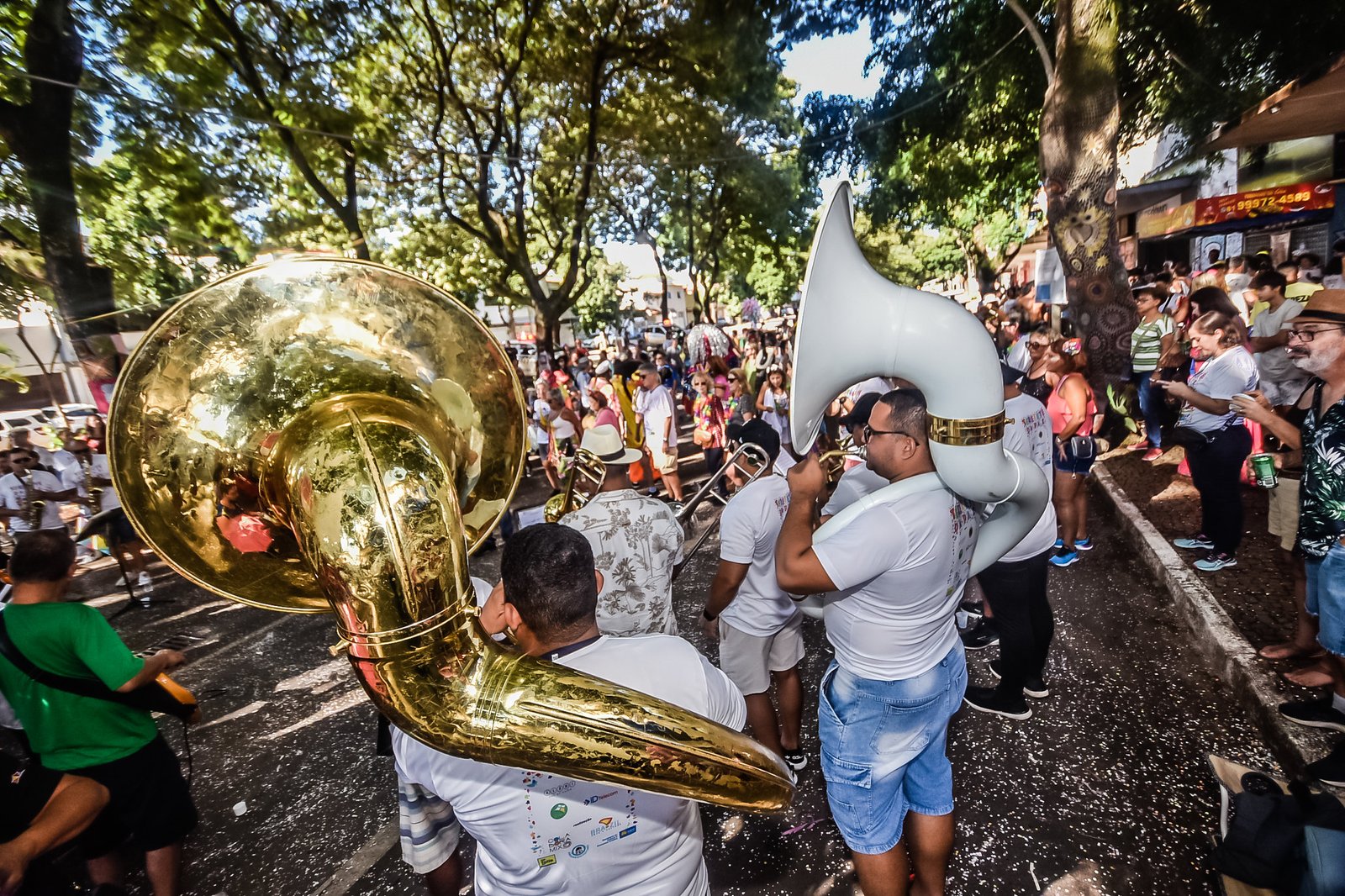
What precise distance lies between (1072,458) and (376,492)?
4.82m

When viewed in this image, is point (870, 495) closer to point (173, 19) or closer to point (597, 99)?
point (173, 19)

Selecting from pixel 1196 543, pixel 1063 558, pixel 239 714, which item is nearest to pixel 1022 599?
pixel 1063 558

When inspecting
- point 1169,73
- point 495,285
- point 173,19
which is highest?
point 173,19

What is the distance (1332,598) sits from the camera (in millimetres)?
2369

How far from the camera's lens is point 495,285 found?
1856 cm

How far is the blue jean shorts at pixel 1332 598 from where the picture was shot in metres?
2.33

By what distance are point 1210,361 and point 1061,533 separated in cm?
160

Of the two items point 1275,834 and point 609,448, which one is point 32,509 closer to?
point 609,448

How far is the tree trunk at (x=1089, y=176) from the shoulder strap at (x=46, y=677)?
916 cm

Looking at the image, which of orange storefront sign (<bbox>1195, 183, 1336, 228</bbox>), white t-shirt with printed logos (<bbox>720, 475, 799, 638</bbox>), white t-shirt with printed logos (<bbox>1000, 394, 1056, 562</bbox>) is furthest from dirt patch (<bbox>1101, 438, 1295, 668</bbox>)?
orange storefront sign (<bbox>1195, 183, 1336, 228</bbox>)

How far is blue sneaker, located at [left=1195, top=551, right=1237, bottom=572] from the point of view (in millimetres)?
4039

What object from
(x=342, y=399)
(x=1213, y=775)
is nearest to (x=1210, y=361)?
(x=1213, y=775)

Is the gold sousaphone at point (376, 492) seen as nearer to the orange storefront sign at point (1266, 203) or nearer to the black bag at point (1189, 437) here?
the black bag at point (1189, 437)

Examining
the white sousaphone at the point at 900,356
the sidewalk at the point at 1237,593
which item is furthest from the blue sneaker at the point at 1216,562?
the white sousaphone at the point at 900,356
